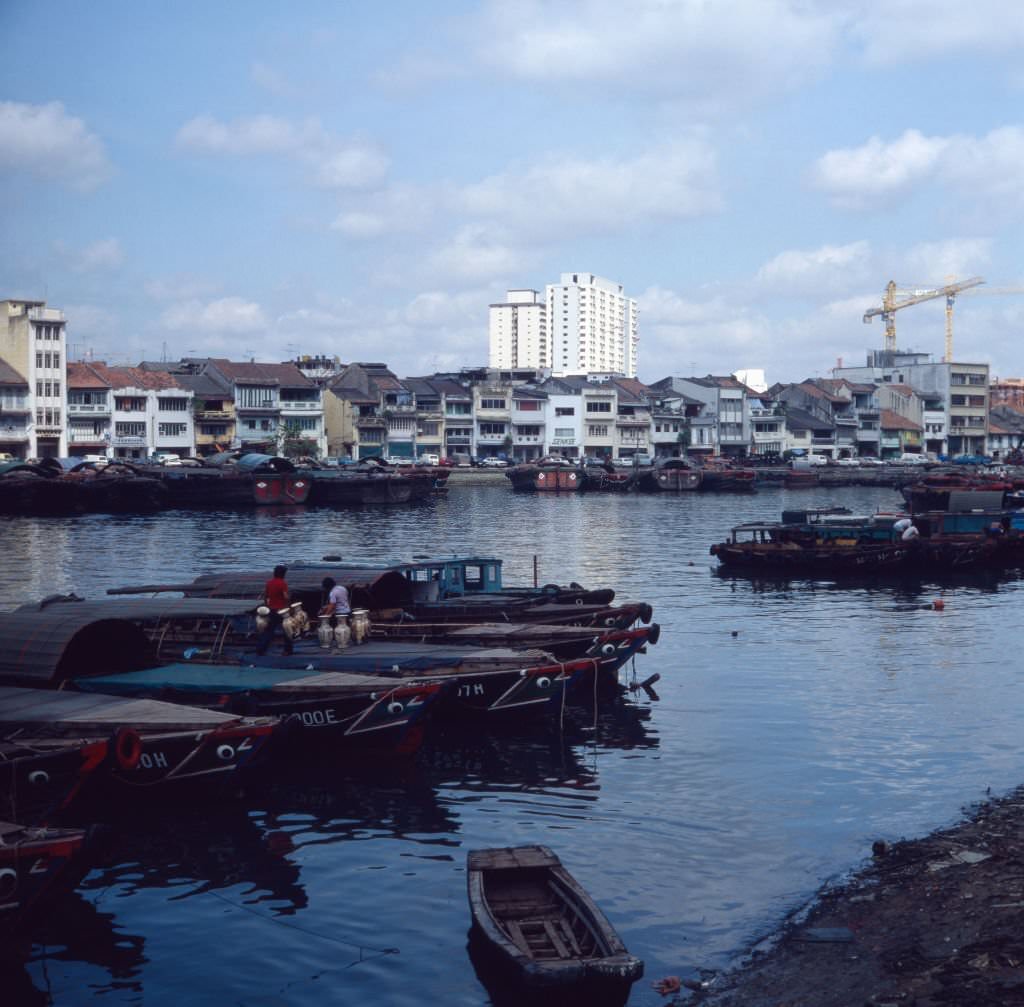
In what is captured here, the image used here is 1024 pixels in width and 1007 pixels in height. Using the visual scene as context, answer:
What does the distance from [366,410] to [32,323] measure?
3243 cm

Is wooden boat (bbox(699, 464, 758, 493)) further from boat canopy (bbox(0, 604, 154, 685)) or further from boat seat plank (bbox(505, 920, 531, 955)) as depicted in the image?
boat seat plank (bbox(505, 920, 531, 955))

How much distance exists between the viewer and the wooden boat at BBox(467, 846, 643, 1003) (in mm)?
11523

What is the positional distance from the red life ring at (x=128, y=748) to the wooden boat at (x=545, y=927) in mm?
5259

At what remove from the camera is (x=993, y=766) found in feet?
68.9

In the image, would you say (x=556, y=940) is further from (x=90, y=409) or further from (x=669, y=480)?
(x=90, y=409)

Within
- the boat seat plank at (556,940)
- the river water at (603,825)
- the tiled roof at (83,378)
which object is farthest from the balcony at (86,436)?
the boat seat plank at (556,940)

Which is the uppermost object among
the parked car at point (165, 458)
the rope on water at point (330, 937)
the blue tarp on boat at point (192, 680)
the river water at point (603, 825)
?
the parked car at point (165, 458)

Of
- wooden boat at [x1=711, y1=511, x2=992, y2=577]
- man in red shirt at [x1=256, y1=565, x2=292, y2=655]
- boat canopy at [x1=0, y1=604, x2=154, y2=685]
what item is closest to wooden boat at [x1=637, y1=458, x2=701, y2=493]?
wooden boat at [x1=711, y1=511, x2=992, y2=577]

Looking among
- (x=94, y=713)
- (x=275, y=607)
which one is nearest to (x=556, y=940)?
(x=94, y=713)

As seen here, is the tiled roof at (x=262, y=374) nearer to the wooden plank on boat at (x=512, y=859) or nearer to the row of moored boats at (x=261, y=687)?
the row of moored boats at (x=261, y=687)

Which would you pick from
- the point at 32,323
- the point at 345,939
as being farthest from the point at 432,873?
the point at 32,323

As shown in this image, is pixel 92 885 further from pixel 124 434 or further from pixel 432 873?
pixel 124 434

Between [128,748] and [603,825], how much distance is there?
6645 mm

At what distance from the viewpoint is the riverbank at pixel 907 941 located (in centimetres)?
1165
